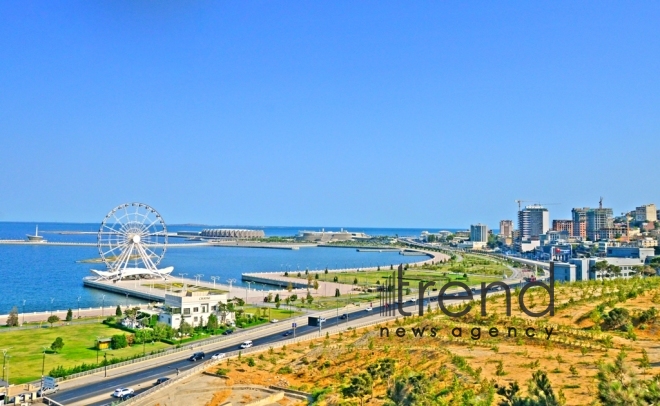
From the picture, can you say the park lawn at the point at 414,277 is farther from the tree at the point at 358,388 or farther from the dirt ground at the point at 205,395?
the tree at the point at 358,388

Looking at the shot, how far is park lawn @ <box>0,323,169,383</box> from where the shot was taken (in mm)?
38469

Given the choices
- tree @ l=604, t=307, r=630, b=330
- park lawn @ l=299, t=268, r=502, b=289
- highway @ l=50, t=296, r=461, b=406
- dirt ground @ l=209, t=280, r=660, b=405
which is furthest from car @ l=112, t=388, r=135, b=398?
park lawn @ l=299, t=268, r=502, b=289

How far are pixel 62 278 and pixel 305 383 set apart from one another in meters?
80.6

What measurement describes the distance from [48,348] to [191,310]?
13089 mm

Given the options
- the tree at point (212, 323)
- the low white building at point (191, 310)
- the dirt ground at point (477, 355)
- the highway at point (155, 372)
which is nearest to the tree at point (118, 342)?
the highway at point (155, 372)

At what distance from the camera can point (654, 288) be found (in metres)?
47.9

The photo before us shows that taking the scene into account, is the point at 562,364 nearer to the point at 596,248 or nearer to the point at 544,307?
the point at 544,307

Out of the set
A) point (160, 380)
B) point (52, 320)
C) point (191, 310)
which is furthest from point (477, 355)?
point (52, 320)

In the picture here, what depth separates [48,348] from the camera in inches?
1731

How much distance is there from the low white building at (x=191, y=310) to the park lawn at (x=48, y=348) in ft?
13.8

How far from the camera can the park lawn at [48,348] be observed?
126 feet

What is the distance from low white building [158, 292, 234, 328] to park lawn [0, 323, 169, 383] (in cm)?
420

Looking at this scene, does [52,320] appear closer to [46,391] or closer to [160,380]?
[46,391]

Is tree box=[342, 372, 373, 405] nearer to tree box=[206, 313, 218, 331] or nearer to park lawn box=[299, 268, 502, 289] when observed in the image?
tree box=[206, 313, 218, 331]
